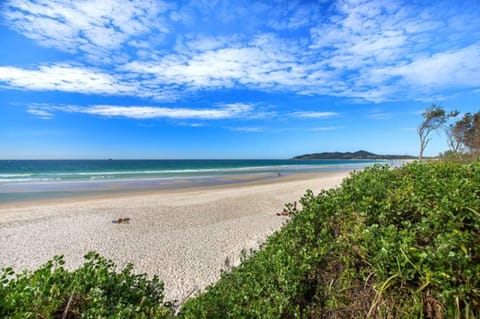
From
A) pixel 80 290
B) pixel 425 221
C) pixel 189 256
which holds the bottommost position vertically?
pixel 189 256

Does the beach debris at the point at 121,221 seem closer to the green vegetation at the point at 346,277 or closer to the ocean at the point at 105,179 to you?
the green vegetation at the point at 346,277

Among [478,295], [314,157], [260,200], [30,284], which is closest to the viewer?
[478,295]

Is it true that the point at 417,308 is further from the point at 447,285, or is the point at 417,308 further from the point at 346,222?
the point at 346,222

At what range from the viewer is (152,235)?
728 cm

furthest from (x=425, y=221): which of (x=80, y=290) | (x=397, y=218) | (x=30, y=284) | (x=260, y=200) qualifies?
(x=260, y=200)

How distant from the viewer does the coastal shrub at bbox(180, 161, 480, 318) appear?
140cm

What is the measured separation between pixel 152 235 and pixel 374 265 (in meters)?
6.73

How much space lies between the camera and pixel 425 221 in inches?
65.7

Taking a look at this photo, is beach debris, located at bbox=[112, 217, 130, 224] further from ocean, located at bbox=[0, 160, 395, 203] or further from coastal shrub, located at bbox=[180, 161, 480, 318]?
ocean, located at bbox=[0, 160, 395, 203]

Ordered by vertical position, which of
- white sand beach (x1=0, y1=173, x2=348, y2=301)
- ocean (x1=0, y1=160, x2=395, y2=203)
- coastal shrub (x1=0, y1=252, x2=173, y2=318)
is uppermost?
coastal shrub (x1=0, y1=252, x2=173, y2=318)

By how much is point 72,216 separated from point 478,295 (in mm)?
11267

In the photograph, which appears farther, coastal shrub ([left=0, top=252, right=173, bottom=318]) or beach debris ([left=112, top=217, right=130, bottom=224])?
beach debris ([left=112, top=217, right=130, bottom=224])

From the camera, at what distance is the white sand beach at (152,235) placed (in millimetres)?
5285

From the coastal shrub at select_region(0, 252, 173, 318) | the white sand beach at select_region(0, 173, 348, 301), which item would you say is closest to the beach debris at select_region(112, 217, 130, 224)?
the white sand beach at select_region(0, 173, 348, 301)
